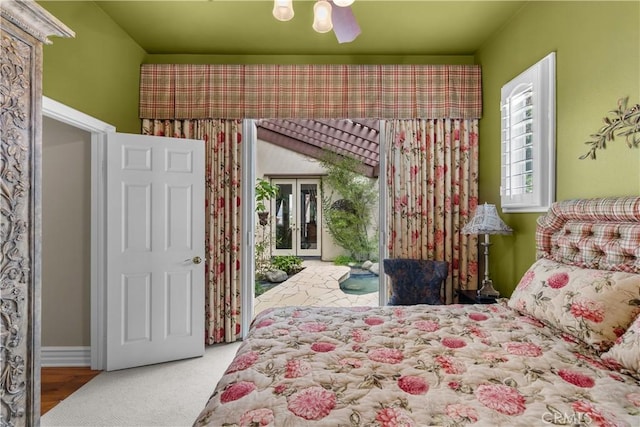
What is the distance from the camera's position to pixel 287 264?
22.9 feet

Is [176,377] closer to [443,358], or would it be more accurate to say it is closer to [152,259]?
[152,259]

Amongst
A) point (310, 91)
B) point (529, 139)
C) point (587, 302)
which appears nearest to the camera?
point (587, 302)

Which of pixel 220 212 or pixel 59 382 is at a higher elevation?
pixel 220 212

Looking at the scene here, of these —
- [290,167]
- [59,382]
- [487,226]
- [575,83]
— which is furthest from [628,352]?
[290,167]

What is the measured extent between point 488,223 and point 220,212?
246 cm

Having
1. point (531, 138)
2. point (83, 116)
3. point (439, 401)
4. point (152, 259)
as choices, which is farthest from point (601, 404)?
point (83, 116)

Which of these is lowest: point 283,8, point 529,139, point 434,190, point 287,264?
point 287,264

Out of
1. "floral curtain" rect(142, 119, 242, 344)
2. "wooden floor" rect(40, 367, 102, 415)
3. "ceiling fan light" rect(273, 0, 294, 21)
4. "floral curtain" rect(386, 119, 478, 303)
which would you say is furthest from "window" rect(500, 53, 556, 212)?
"wooden floor" rect(40, 367, 102, 415)

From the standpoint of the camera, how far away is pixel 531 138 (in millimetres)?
2535

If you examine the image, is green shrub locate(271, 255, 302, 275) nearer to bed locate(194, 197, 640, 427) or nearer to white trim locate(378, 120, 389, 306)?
white trim locate(378, 120, 389, 306)

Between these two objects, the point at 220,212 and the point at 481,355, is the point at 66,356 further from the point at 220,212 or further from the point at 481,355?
the point at 481,355

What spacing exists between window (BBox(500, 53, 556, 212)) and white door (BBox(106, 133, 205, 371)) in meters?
2.71

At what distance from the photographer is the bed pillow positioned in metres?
1.40

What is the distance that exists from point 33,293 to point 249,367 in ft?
3.54
